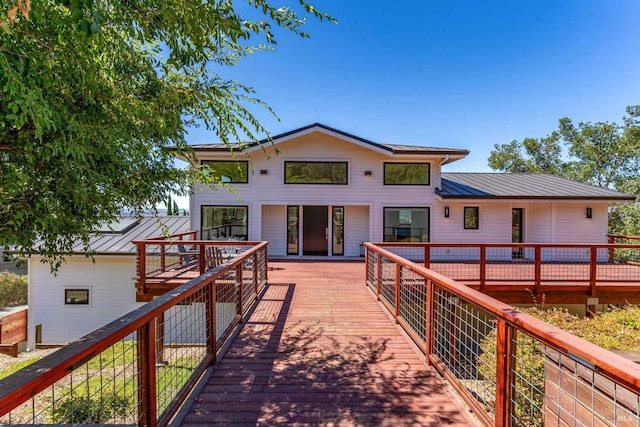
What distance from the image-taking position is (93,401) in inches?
219

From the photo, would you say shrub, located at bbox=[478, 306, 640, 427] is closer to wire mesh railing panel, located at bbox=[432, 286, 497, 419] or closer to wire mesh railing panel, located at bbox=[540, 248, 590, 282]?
wire mesh railing panel, located at bbox=[432, 286, 497, 419]

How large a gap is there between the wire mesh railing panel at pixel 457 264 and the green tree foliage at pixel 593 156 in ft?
51.4

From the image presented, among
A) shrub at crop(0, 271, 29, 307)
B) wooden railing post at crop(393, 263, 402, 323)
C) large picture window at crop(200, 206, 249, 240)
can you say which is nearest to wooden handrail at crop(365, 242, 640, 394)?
wooden railing post at crop(393, 263, 402, 323)

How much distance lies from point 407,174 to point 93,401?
10.8 metres

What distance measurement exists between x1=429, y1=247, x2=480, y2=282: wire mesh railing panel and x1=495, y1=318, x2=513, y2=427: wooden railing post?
17.3 feet

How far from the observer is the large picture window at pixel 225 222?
1107 cm

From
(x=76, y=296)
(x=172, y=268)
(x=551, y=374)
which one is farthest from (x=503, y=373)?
(x=76, y=296)

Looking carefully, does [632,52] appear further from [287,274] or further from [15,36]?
[15,36]

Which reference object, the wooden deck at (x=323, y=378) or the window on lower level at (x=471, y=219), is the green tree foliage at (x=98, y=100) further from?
the window on lower level at (x=471, y=219)

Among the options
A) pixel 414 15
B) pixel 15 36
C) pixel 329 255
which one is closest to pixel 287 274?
pixel 329 255

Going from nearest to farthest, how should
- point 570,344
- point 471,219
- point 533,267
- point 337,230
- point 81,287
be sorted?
1. point 570,344
2. point 533,267
3. point 81,287
4. point 471,219
5. point 337,230

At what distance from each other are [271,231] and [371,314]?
7.10 m

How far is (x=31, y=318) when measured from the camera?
912cm

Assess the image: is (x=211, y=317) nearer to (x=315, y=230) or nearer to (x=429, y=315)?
(x=429, y=315)
